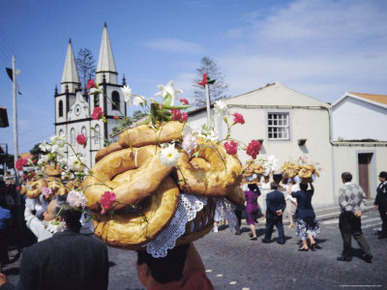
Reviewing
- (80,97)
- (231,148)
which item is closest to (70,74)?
(80,97)

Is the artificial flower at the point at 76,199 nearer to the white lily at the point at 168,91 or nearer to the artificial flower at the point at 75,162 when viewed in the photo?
the artificial flower at the point at 75,162

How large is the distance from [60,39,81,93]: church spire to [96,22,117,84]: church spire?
31.0ft

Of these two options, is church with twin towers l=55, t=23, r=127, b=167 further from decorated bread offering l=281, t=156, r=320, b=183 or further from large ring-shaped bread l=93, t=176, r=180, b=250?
large ring-shaped bread l=93, t=176, r=180, b=250

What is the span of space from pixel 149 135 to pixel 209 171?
60cm

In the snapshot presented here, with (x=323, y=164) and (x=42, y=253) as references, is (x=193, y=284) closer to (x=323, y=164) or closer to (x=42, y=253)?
(x=42, y=253)

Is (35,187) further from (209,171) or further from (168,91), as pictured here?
(209,171)

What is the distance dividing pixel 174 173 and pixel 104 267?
1.30 meters

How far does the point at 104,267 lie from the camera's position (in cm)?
317

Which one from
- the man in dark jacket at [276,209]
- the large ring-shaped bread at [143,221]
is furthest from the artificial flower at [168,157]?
the man in dark jacket at [276,209]

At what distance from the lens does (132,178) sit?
2578 millimetres

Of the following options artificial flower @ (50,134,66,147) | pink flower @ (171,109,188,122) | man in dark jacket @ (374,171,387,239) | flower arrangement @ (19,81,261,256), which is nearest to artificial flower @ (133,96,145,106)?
flower arrangement @ (19,81,261,256)

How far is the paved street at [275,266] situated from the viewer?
636cm

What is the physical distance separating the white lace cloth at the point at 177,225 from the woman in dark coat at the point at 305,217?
6602mm

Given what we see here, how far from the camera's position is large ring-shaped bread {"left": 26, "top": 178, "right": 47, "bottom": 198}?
24.1 feet
